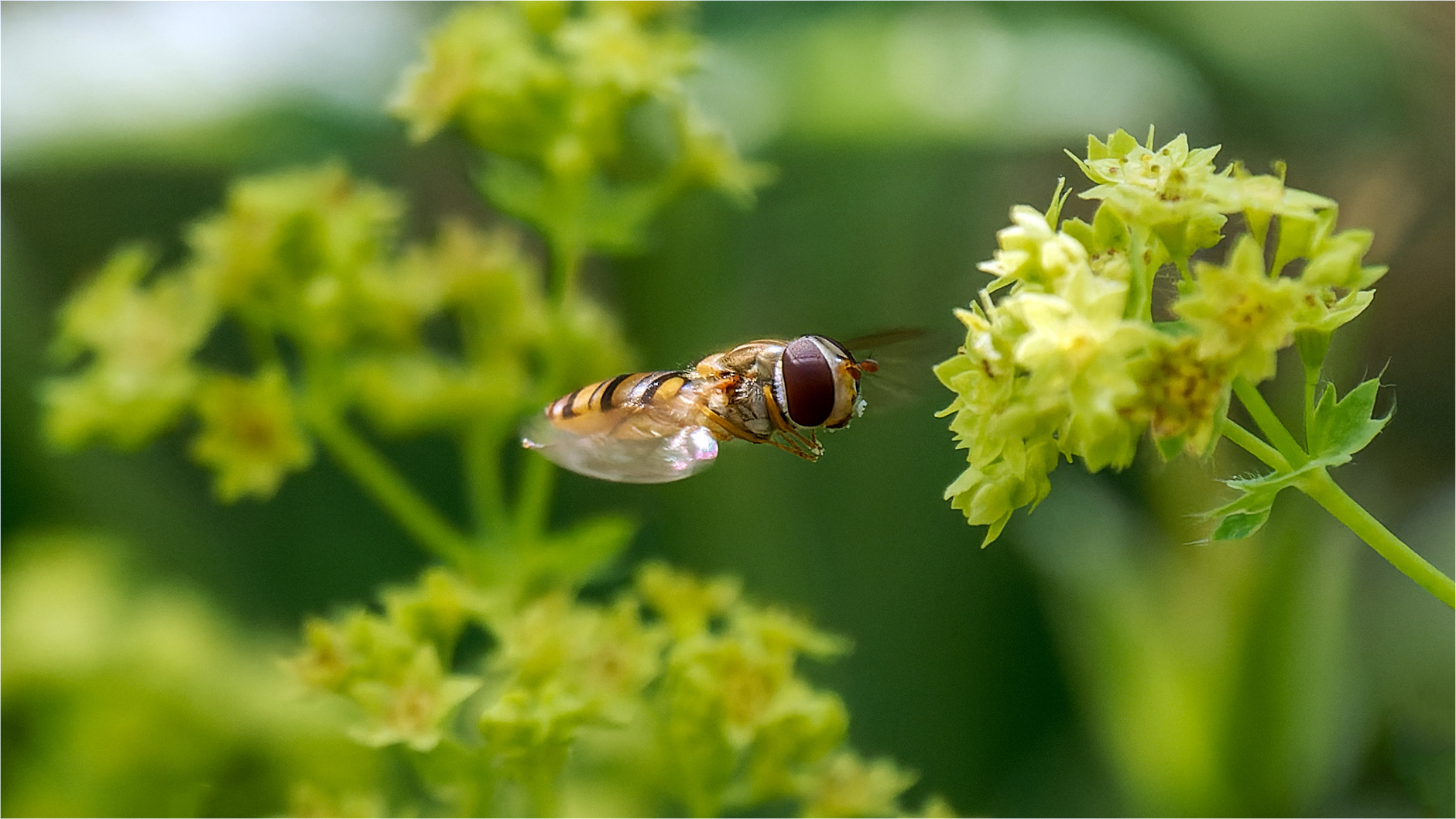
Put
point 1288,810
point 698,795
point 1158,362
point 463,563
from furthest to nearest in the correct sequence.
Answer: point 1288,810
point 463,563
point 698,795
point 1158,362

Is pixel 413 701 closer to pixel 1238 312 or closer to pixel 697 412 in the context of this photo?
pixel 697 412

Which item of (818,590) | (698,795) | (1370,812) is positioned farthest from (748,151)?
(1370,812)

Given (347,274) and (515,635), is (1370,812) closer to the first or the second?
(515,635)

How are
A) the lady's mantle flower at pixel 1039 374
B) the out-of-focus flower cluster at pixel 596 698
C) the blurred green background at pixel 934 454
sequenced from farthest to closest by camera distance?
the blurred green background at pixel 934 454
the out-of-focus flower cluster at pixel 596 698
the lady's mantle flower at pixel 1039 374

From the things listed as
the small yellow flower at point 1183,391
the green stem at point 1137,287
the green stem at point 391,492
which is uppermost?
the green stem at point 391,492

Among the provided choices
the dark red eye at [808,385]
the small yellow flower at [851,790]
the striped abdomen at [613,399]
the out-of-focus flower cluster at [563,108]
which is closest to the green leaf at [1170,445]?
the dark red eye at [808,385]

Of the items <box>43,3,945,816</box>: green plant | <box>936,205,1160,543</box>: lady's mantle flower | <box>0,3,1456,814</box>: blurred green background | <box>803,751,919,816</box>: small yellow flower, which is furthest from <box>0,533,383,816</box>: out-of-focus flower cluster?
<box>936,205,1160,543</box>: lady's mantle flower

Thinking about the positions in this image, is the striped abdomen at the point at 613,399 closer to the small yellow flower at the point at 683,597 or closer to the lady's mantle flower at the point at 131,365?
the small yellow flower at the point at 683,597

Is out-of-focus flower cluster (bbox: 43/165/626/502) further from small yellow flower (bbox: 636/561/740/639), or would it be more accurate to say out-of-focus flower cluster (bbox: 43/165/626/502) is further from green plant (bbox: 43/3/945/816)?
small yellow flower (bbox: 636/561/740/639)

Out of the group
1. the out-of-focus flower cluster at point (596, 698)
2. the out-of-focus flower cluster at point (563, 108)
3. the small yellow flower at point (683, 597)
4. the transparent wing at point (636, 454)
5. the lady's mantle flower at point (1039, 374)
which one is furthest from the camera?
the out-of-focus flower cluster at point (563, 108)
